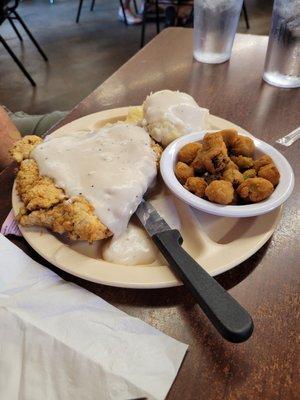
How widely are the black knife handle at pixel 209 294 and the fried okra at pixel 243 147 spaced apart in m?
0.22

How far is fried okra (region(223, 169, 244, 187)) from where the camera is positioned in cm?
58

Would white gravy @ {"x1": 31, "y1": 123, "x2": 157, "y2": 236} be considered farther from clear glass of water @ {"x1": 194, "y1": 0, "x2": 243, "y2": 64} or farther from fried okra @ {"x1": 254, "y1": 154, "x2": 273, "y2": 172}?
clear glass of water @ {"x1": 194, "y1": 0, "x2": 243, "y2": 64}

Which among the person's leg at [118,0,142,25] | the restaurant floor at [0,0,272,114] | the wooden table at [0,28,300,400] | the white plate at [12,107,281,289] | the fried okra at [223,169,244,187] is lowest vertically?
the restaurant floor at [0,0,272,114]

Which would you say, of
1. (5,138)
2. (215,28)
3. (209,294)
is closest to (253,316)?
(209,294)

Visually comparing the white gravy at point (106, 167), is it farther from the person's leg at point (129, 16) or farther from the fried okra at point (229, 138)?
the person's leg at point (129, 16)

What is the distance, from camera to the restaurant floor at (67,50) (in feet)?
8.48

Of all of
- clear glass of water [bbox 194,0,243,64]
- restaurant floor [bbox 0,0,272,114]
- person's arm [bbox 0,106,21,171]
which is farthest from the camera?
restaurant floor [bbox 0,0,272,114]

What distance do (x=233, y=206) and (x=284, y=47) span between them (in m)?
0.68

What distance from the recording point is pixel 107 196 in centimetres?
57

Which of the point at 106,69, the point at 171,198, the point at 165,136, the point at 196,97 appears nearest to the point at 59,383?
the point at 171,198

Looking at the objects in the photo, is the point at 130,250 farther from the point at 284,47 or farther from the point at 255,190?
the point at 284,47

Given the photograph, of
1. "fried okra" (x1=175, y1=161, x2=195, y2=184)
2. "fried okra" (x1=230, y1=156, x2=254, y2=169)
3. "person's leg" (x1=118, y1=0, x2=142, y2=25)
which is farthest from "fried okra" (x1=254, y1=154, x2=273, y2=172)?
"person's leg" (x1=118, y1=0, x2=142, y2=25)

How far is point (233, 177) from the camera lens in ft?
1.92

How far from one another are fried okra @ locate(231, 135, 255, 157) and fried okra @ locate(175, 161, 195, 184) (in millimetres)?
93
